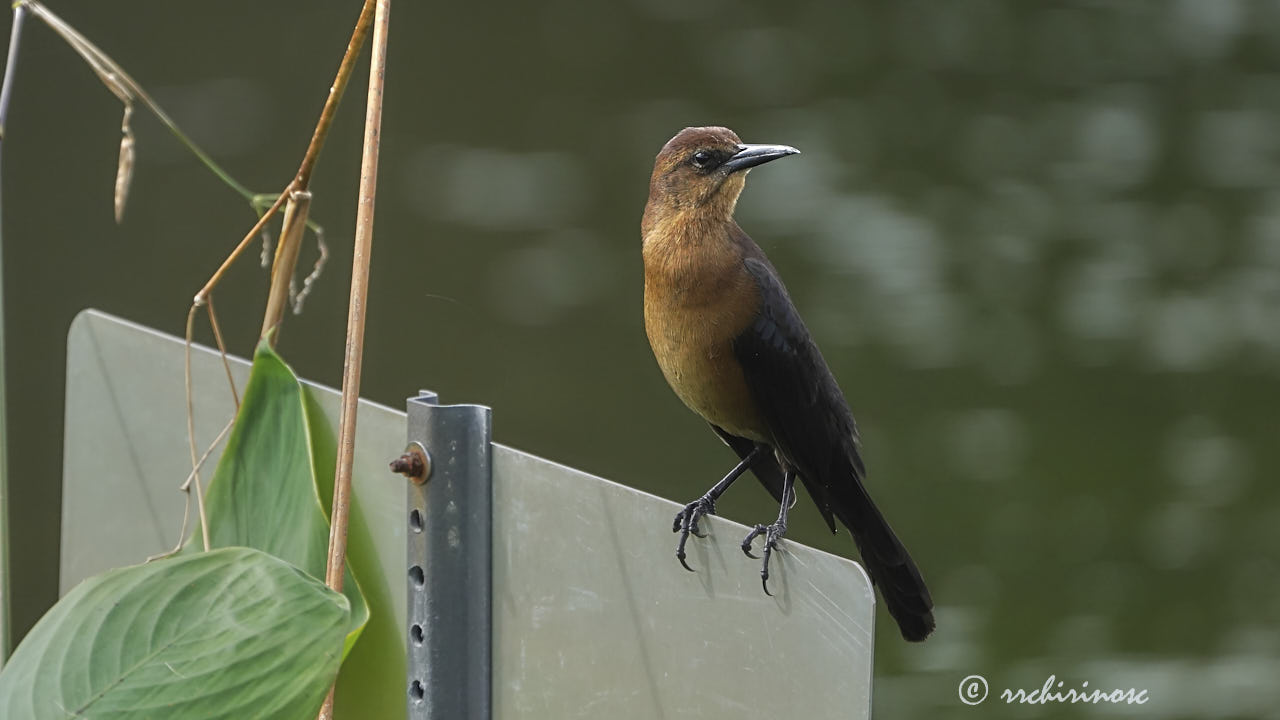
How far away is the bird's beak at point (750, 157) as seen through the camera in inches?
40.6

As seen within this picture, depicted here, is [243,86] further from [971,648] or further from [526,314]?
[971,648]

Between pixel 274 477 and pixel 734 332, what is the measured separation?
0.39m

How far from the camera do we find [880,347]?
5.47 ft

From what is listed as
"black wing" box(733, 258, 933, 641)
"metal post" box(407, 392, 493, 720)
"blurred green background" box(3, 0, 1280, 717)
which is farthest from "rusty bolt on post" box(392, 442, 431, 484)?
"blurred green background" box(3, 0, 1280, 717)

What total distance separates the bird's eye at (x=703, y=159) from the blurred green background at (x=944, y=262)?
571 mm

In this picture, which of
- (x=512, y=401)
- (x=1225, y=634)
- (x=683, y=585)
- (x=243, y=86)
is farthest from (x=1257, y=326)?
(x=243, y=86)

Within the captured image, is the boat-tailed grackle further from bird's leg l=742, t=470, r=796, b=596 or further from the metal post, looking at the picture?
the metal post

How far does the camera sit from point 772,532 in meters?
0.96

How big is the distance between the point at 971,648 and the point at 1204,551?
36 centimetres

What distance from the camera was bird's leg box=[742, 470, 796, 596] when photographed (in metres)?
0.67

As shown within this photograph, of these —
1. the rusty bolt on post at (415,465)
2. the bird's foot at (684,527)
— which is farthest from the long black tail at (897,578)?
the rusty bolt on post at (415,465)

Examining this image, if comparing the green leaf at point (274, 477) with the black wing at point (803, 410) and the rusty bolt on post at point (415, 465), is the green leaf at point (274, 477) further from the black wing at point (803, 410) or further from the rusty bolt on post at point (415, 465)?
the black wing at point (803, 410)

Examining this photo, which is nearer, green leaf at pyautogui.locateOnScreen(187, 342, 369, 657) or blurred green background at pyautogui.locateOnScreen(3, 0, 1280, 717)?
green leaf at pyautogui.locateOnScreen(187, 342, 369, 657)

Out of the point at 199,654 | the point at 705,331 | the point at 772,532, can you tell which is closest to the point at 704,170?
the point at 705,331
